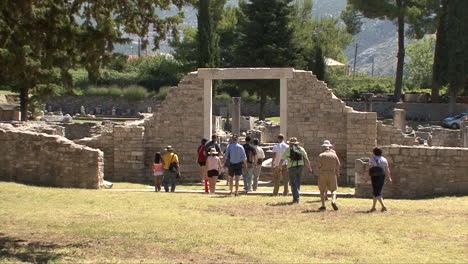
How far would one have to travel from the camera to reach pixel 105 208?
15.4m

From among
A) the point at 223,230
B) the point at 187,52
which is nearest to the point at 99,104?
the point at 187,52

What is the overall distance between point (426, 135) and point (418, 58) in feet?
196

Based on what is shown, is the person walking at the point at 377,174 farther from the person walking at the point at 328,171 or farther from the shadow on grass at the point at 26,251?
the shadow on grass at the point at 26,251

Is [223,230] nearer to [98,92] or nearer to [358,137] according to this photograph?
[358,137]

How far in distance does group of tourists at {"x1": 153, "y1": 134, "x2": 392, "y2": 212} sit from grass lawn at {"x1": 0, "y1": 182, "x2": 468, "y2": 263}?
1.94 ft

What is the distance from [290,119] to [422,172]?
7.07 m

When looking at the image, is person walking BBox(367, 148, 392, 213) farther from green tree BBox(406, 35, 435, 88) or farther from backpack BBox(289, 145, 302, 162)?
green tree BBox(406, 35, 435, 88)

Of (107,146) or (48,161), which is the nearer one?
(48,161)

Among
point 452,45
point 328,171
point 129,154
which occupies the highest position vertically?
point 452,45

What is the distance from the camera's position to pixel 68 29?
1243cm

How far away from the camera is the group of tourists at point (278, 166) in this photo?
15.2 meters

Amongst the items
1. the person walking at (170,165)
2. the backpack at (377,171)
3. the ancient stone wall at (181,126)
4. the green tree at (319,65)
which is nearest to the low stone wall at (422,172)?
the backpack at (377,171)

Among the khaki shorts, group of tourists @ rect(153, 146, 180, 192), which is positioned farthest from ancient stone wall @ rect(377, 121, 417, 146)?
the khaki shorts

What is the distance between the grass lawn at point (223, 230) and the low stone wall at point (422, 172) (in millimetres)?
757
